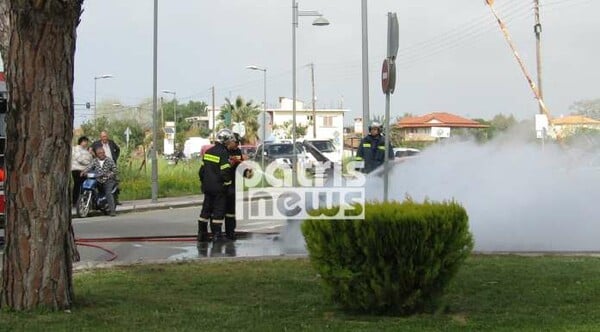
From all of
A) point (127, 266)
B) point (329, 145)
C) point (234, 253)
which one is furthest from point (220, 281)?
point (329, 145)

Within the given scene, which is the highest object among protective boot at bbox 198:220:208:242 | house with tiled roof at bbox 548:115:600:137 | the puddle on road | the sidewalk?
house with tiled roof at bbox 548:115:600:137

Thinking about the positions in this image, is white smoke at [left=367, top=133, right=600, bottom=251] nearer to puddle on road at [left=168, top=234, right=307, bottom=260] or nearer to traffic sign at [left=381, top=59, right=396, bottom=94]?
Answer: puddle on road at [left=168, top=234, right=307, bottom=260]

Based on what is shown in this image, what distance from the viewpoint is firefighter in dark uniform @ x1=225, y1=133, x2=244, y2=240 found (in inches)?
551

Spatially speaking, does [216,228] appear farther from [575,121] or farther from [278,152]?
[278,152]

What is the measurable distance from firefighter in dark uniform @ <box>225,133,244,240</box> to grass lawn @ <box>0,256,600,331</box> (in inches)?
127

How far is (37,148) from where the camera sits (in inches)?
290

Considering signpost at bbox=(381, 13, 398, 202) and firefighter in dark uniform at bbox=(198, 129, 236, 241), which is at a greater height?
signpost at bbox=(381, 13, 398, 202)

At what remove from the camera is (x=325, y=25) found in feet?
103

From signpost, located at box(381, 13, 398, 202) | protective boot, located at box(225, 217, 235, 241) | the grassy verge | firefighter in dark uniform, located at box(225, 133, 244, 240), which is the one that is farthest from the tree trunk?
the grassy verge

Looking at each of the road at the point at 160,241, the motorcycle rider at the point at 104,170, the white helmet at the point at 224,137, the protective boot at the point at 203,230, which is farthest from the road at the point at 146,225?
the white helmet at the point at 224,137

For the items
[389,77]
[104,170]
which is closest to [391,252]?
[389,77]

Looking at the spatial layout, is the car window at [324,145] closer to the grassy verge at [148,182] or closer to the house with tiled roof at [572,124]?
the grassy verge at [148,182]

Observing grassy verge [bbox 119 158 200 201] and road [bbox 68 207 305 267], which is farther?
grassy verge [bbox 119 158 200 201]

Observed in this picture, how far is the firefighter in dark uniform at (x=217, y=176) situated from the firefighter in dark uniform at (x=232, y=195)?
0.11 metres
